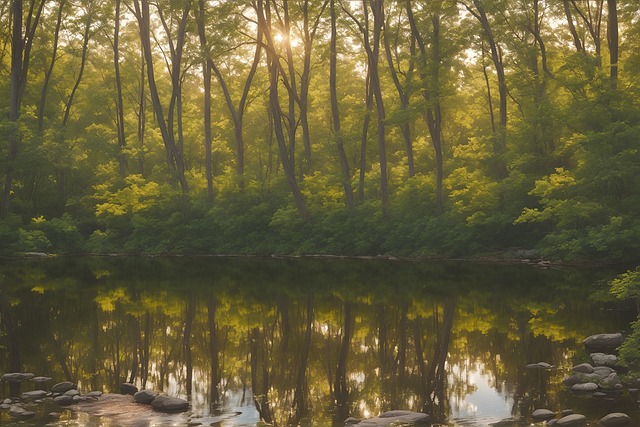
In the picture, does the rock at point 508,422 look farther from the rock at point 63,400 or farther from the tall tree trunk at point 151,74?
the tall tree trunk at point 151,74

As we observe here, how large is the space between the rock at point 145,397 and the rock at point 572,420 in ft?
15.9

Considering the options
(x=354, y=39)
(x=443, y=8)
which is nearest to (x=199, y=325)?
(x=443, y=8)

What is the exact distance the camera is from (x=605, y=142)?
24.0 meters

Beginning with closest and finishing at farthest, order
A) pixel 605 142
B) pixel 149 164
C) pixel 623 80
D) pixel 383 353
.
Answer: pixel 383 353
pixel 605 142
pixel 623 80
pixel 149 164

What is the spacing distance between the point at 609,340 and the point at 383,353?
145 inches

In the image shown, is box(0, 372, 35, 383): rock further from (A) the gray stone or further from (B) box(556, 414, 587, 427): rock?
(A) the gray stone

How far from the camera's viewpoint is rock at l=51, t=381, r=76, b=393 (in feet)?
30.6

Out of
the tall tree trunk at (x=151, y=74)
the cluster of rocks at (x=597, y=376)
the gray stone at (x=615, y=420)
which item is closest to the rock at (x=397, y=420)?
the gray stone at (x=615, y=420)

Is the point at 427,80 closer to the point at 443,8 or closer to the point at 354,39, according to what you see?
the point at 443,8

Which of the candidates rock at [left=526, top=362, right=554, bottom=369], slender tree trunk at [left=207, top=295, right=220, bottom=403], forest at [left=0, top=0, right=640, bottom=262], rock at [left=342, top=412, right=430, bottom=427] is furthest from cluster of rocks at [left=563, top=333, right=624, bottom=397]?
forest at [left=0, top=0, right=640, bottom=262]

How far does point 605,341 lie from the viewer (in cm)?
1159

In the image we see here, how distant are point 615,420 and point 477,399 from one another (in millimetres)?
1747

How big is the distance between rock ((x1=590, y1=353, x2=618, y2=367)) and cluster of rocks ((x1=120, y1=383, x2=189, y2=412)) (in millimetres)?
5850

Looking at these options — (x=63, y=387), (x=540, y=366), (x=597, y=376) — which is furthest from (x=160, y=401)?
(x=597, y=376)
